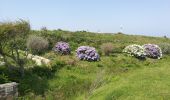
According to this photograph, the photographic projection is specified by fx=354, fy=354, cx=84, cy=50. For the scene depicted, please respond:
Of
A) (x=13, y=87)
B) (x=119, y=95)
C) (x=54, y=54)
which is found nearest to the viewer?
(x=119, y=95)

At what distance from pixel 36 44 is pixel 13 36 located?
567cm

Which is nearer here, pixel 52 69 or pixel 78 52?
pixel 52 69

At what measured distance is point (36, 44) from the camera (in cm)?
2525

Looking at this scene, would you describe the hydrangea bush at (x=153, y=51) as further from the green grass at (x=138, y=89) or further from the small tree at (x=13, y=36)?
the small tree at (x=13, y=36)

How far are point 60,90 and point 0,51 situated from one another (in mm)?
4093

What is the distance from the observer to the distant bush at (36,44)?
2443 centimetres

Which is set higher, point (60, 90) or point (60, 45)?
point (60, 45)

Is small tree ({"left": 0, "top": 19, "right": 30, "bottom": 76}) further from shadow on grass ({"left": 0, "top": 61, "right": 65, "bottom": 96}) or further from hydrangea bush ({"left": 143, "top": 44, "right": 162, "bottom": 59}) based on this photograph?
hydrangea bush ({"left": 143, "top": 44, "right": 162, "bottom": 59})

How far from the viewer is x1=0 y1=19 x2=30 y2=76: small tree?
754 inches

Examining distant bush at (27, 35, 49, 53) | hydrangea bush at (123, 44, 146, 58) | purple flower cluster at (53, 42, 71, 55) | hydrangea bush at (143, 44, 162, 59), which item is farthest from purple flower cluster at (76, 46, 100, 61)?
hydrangea bush at (143, 44, 162, 59)

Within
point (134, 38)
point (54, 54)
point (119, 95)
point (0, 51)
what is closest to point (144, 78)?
point (119, 95)

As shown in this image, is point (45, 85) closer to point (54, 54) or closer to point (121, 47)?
point (54, 54)

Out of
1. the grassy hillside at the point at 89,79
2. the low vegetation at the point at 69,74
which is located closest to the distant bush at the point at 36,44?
the low vegetation at the point at 69,74

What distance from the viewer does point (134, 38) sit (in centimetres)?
4044
